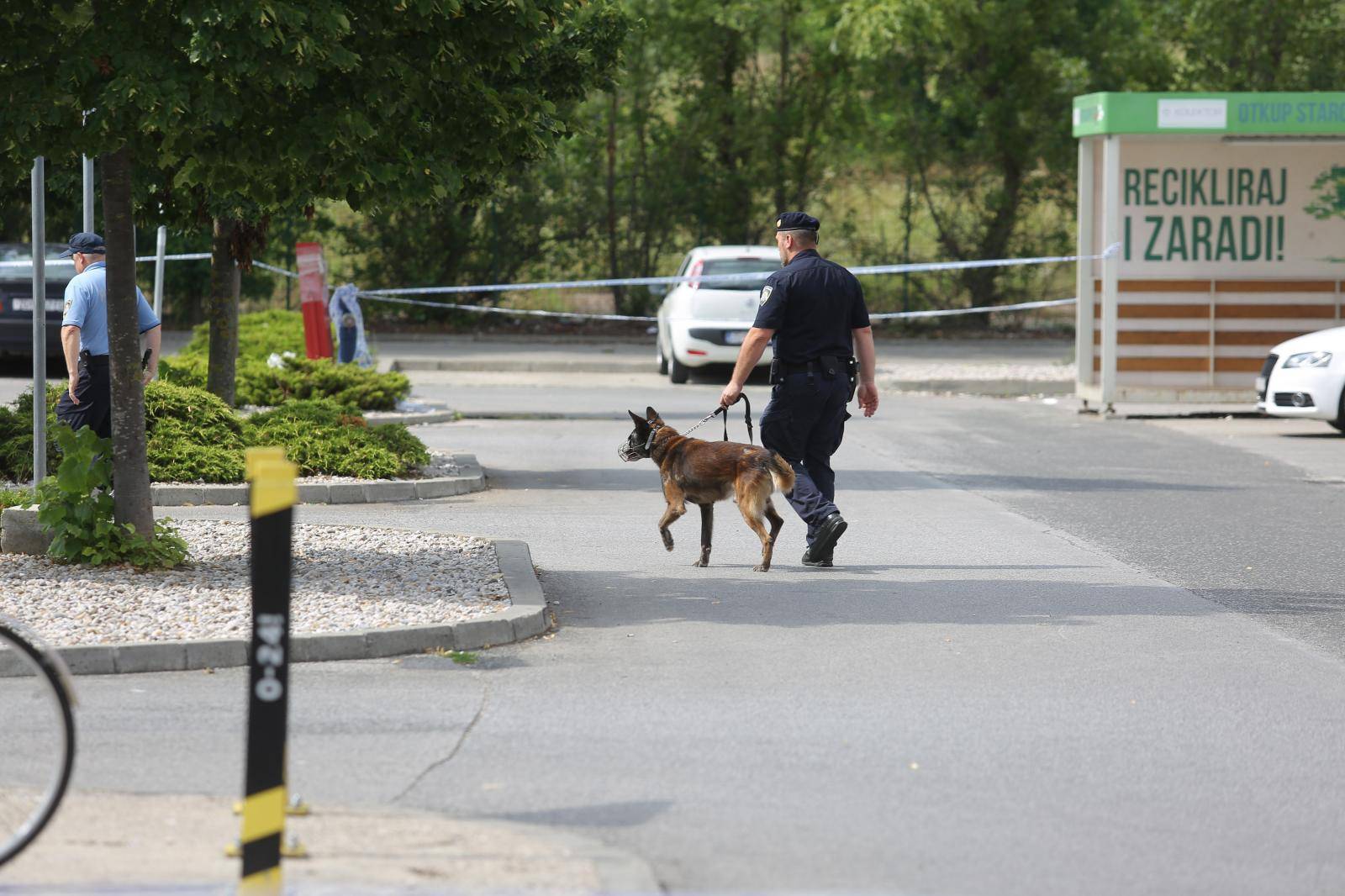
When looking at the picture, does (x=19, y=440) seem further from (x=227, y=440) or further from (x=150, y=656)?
(x=150, y=656)

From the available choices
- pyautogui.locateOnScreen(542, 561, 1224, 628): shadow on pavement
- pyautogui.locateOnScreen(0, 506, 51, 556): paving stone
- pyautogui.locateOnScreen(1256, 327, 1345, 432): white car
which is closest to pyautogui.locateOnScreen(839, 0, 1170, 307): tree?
pyautogui.locateOnScreen(1256, 327, 1345, 432): white car

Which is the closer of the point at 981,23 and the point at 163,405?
the point at 163,405

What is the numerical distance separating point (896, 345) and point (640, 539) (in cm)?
1880

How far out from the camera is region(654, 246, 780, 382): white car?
22.9m

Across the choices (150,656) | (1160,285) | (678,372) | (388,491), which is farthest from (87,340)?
(678,372)

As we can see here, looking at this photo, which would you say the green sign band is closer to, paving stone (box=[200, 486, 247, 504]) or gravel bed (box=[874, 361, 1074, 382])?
gravel bed (box=[874, 361, 1074, 382])

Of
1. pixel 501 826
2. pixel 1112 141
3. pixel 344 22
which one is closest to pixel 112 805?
pixel 501 826

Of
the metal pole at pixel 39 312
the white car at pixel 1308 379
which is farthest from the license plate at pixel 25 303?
the white car at pixel 1308 379

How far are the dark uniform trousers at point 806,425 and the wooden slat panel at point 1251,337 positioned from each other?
1160 cm

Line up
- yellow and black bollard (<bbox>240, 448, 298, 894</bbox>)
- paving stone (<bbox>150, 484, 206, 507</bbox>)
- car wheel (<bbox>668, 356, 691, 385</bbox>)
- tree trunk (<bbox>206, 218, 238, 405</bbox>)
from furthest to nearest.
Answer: car wheel (<bbox>668, 356, 691, 385</bbox>), tree trunk (<bbox>206, 218, 238, 405</bbox>), paving stone (<bbox>150, 484, 206, 507</bbox>), yellow and black bollard (<bbox>240, 448, 298, 894</bbox>)

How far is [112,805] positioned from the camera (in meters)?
5.38

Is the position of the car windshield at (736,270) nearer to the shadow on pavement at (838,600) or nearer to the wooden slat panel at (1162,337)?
the wooden slat panel at (1162,337)

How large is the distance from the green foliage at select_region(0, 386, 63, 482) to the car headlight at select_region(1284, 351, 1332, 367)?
11.4 meters

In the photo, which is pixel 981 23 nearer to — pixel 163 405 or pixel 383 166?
pixel 163 405
